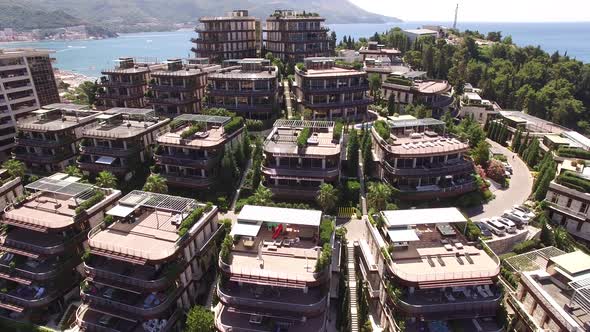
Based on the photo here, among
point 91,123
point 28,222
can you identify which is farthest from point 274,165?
point 91,123

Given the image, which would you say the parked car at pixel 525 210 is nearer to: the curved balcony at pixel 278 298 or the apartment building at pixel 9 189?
the curved balcony at pixel 278 298

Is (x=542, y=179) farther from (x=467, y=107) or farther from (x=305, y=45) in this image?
(x=305, y=45)

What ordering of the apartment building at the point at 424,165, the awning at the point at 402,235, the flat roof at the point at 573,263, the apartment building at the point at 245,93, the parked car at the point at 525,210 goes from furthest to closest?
the apartment building at the point at 245,93 < the apartment building at the point at 424,165 < the parked car at the point at 525,210 < the awning at the point at 402,235 < the flat roof at the point at 573,263

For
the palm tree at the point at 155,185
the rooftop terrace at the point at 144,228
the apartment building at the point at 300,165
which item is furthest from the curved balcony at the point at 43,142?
the apartment building at the point at 300,165

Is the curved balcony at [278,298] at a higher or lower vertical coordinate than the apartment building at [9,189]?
lower

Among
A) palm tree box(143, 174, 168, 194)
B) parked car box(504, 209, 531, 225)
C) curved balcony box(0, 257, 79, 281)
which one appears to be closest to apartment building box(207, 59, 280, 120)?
palm tree box(143, 174, 168, 194)

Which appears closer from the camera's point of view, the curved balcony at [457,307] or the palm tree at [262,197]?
the curved balcony at [457,307]

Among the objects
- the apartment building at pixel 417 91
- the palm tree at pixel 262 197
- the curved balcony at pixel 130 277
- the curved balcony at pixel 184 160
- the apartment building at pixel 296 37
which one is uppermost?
the apartment building at pixel 296 37
